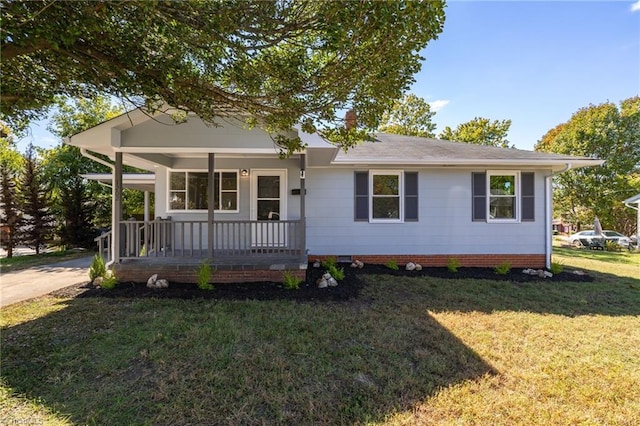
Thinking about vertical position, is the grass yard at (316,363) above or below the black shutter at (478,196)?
below

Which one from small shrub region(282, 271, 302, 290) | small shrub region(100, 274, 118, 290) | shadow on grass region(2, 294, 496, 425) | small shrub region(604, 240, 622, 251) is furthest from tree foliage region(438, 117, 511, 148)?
small shrub region(100, 274, 118, 290)

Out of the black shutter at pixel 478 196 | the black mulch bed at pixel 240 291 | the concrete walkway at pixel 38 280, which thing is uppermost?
the black shutter at pixel 478 196

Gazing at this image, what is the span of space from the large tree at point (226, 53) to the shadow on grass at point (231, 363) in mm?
2967

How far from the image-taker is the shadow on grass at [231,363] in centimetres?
264

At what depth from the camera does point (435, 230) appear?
863 cm

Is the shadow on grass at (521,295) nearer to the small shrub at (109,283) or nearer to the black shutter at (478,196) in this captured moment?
the black shutter at (478,196)

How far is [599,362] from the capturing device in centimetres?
353

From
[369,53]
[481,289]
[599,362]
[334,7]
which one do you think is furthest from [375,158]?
[599,362]

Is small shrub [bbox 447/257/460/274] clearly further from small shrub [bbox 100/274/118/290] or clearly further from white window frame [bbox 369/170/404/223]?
small shrub [bbox 100/274/118/290]

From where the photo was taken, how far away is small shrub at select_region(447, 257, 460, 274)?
8.09 metres

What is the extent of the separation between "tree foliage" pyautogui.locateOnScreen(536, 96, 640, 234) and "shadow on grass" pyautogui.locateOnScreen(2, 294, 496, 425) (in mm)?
24626

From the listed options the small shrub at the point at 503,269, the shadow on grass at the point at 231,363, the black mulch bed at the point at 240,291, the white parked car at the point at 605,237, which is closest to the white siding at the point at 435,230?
the small shrub at the point at 503,269

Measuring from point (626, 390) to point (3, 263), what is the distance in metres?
15.1

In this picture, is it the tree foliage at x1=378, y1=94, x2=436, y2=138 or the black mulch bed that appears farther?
the tree foliage at x1=378, y1=94, x2=436, y2=138
